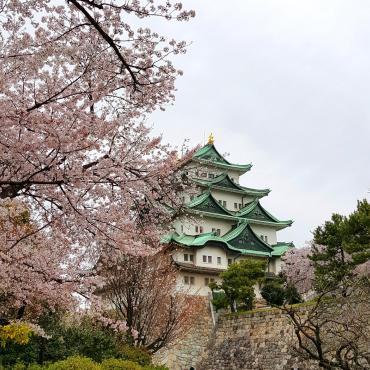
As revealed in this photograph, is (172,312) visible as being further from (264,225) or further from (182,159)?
(264,225)

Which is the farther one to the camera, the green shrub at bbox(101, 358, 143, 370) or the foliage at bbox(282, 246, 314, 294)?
the foliage at bbox(282, 246, 314, 294)

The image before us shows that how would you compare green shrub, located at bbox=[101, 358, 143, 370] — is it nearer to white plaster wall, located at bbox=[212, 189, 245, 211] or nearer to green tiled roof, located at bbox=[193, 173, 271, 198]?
green tiled roof, located at bbox=[193, 173, 271, 198]

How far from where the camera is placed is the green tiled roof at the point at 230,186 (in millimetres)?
36188

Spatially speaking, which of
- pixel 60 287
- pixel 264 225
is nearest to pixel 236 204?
pixel 264 225

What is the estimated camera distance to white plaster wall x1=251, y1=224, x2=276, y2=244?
37156 millimetres

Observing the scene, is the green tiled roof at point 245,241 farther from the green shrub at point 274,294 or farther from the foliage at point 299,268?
the green shrub at point 274,294

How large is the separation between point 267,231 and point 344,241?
17.3 m

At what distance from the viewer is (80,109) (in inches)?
221

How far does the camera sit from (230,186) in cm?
3769

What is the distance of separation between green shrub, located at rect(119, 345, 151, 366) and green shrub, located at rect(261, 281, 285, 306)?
1067 centimetres

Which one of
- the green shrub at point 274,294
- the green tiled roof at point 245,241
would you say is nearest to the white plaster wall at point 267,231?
the green tiled roof at point 245,241

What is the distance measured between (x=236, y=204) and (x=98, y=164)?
1294 inches

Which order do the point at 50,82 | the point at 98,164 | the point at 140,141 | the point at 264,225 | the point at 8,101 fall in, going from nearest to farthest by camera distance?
the point at 8,101
the point at 50,82
the point at 98,164
the point at 140,141
the point at 264,225

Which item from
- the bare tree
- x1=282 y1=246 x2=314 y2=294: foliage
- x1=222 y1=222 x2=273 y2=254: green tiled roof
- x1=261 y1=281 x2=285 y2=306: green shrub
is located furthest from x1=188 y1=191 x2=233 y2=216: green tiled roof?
the bare tree
